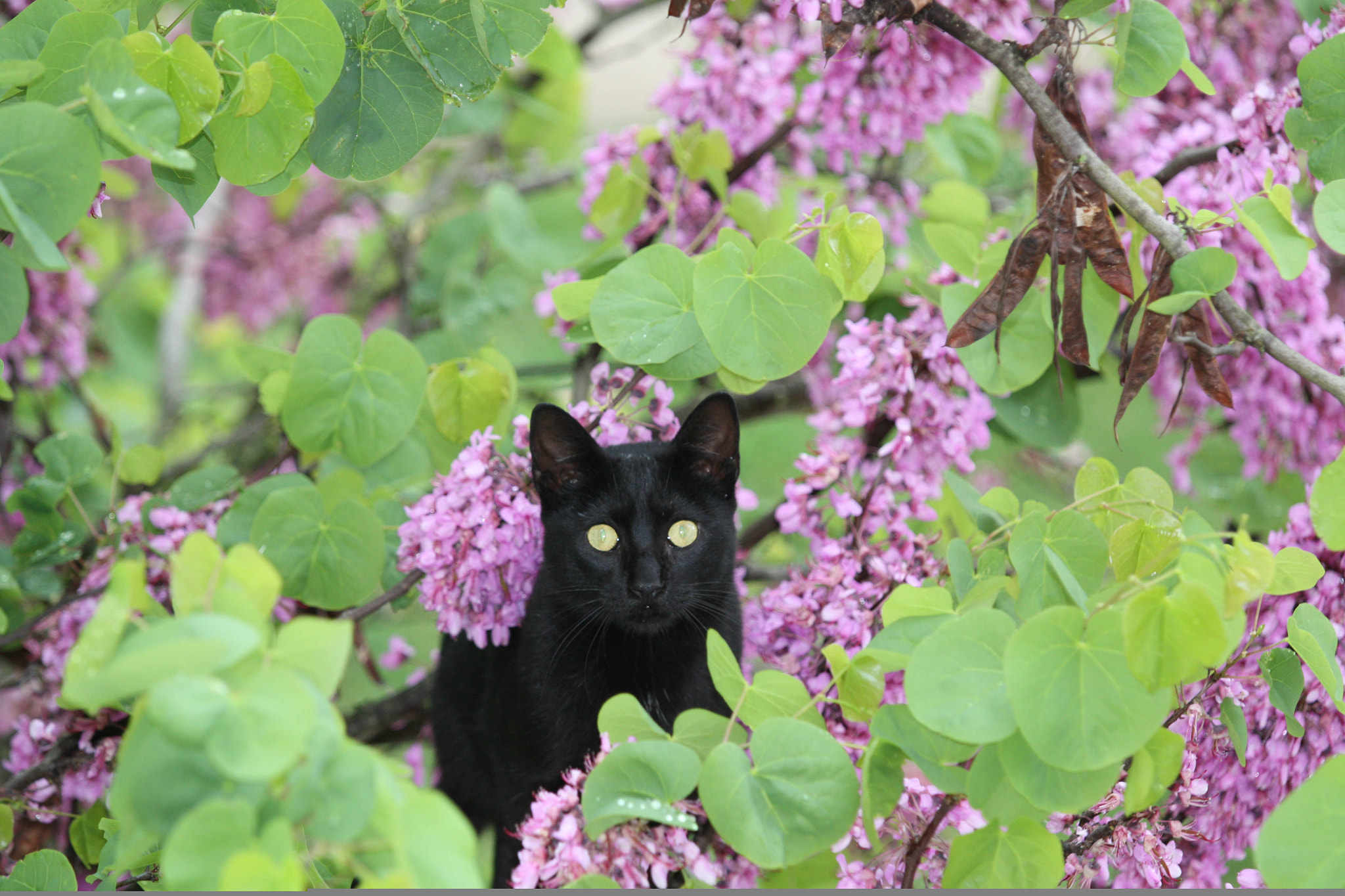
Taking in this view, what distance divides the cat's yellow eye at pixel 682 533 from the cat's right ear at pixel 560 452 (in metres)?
0.15

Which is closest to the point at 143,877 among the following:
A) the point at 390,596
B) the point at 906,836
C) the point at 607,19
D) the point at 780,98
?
the point at 390,596

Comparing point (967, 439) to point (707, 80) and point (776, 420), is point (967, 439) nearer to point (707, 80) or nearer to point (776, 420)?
point (707, 80)

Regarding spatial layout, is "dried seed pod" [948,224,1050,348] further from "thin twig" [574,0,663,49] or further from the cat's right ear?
"thin twig" [574,0,663,49]

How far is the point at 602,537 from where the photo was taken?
1555 millimetres

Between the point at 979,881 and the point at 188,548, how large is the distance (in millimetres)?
882

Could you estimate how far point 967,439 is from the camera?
5.53 ft

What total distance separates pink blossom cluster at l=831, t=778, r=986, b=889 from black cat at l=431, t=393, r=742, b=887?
43cm

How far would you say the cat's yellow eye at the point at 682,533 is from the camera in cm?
157

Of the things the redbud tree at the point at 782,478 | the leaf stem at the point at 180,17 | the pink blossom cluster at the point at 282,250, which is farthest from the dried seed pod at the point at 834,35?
the pink blossom cluster at the point at 282,250

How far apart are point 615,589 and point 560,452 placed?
8.9 inches

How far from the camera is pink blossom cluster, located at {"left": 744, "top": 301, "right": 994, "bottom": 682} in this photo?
4.97ft

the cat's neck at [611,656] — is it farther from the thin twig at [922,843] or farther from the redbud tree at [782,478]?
the thin twig at [922,843]

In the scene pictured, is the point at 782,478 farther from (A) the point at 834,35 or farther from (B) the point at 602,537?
(A) the point at 834,35

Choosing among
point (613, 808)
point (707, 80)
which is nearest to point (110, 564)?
point (613, 808)
